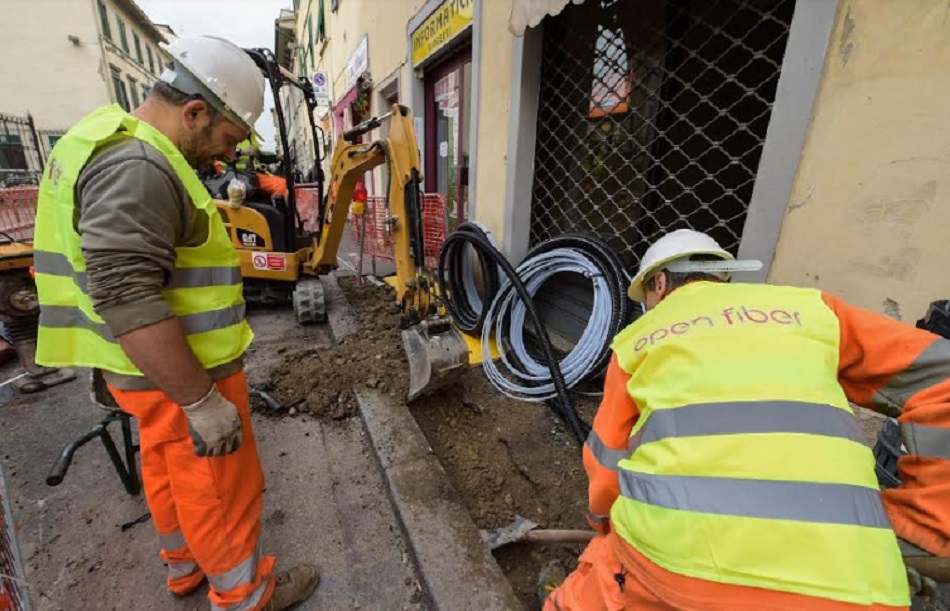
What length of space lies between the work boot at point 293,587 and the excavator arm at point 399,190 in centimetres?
215

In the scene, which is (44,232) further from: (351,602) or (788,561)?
(788,561)

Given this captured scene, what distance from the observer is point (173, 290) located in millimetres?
1255

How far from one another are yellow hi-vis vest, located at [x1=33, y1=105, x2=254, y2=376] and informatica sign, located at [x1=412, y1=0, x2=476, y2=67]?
391 cm

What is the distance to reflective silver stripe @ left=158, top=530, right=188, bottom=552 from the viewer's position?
5.26 ft

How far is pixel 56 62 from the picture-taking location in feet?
61.4

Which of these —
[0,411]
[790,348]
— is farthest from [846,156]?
[0,411]

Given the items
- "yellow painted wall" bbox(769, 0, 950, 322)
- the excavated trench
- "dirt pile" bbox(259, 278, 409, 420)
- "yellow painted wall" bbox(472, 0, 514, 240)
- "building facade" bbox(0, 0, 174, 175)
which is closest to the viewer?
"yellow painted wall" bbox(769, 0, 950, 322)

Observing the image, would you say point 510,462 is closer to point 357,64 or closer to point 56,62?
point 357,64

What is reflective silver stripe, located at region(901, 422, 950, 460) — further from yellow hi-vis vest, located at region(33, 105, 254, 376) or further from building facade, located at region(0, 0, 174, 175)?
building facade, located at region(0, 0, 174, 175)

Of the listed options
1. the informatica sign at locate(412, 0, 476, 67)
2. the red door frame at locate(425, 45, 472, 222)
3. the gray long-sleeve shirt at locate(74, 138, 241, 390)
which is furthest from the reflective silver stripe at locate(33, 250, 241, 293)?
the red door frame at locate(425, 45, 472, 222)

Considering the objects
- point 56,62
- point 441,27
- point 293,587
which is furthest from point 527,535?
point 56,62

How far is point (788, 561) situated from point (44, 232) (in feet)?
7.09

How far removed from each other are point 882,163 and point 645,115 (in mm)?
1662

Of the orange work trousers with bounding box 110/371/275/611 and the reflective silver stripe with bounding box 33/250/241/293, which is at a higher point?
the reflective silver stripe with bounding box 33/250/241/293
